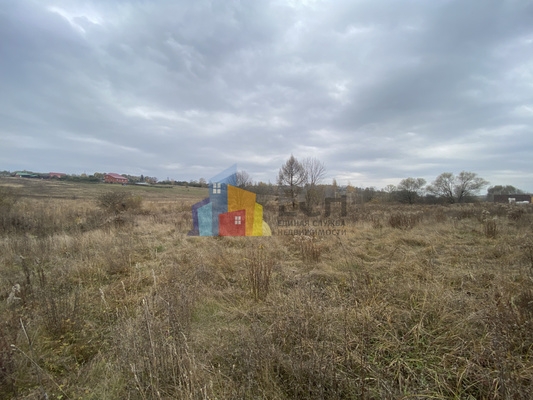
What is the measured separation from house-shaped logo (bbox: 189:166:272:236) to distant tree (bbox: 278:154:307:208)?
11.2 m

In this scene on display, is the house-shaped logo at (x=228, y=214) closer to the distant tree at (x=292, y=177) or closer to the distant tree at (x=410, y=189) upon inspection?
the distant tree at (x=292, y=177)

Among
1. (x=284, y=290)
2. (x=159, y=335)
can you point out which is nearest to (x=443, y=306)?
(x=284, y=290)

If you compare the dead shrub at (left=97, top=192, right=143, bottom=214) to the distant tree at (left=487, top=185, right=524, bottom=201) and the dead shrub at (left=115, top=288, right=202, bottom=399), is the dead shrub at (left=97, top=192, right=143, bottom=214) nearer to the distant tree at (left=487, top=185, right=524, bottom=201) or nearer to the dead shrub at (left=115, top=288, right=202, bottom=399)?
the dead shrub at (left=115, top=288, right=202, bottom=399)

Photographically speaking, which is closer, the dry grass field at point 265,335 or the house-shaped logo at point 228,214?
the dry grass field at point 265,335

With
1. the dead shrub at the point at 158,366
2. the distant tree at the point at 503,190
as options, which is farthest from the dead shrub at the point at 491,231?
the distant tree at the point at 503,190

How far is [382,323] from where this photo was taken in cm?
230

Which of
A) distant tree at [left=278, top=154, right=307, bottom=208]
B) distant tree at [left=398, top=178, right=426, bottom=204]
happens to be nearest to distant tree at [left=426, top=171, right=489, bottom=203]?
distant tree at [left=398, top=178, right=426, bottom=204]

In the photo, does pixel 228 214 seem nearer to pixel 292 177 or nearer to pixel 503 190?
pixel 292 177

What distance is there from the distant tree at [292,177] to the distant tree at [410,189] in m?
23.9

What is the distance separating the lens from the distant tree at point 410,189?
1403 inches

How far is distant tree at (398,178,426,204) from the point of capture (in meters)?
35.6

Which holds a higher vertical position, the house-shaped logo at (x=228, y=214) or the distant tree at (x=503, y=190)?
the distant tree at (x=503, y=190)

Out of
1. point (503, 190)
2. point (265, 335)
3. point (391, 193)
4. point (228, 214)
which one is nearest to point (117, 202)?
point (228, 214)

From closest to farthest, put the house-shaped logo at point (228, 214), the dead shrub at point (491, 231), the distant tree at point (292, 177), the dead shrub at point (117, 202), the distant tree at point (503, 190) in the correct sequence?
the dead shrub at point (491, 231)
the house-shaped logo at point (228, 214)
the dead shrub at point (117, 202)
the distant tree at point (292, 177)
the distant tree at point (503, 190)
